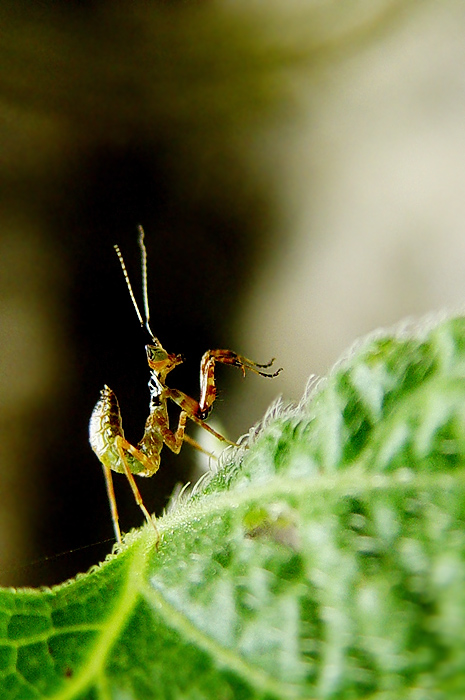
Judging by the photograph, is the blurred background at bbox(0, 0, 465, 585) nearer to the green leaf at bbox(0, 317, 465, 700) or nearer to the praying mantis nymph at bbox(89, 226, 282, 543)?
the praying mantis nymph at bbox(89, 226, 282, 543)

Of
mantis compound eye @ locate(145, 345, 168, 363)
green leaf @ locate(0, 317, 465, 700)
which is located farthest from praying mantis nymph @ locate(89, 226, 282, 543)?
green leaf @ locate(0, 317, 465, 700)

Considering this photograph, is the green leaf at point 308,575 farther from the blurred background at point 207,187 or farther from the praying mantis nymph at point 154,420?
the blurred background at point 207,187

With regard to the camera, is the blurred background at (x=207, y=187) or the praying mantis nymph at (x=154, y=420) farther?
the blurred background at (x=207, y=187)

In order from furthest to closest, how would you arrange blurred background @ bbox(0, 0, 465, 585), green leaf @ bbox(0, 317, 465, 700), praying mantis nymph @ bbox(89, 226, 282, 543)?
blurred background @ bbox(0, 0, 465, 585), praying mantis nymph @ bbox(89, 226, 282, 543), green leaf @ bbox(0, 317, 465, 700)

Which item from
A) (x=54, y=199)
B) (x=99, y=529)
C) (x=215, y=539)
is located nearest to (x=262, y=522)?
(x=215, y=539)

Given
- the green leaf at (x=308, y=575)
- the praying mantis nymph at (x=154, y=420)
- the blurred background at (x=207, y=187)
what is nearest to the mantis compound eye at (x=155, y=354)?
the praying mantis nymph at (x=154, y=420)

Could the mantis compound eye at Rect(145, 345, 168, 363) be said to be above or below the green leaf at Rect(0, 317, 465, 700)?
above

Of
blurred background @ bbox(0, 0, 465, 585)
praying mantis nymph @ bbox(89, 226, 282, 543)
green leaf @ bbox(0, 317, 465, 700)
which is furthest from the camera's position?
blurred background @ bbox(0, 0, 465, 585)
